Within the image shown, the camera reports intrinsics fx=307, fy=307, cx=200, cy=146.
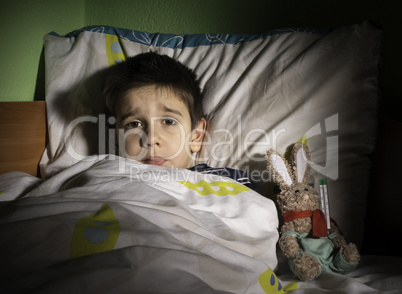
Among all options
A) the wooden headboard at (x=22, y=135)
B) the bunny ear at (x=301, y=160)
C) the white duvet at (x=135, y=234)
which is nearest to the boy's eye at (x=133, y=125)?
the white duvet at (x=135, y=234)

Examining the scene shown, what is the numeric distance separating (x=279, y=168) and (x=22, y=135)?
30.0 inches

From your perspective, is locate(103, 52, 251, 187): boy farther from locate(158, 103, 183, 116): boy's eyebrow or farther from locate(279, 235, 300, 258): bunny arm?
locate(279, 235, 300, 258): bunny arm

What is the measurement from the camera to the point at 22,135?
0.93 metres

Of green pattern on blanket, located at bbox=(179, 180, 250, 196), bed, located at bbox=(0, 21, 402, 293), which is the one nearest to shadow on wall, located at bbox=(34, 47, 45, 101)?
bed, located at bbox=(0, 21, 402, 293)

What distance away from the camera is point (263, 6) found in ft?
3.67

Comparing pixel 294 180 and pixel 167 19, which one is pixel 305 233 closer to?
pixel 294 180

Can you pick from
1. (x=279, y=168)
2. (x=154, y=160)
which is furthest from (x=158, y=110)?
(x=279, y=168)

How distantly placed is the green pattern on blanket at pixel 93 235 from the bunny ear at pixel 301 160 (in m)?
Result: 0.45

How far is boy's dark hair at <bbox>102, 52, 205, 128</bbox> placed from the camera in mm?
903

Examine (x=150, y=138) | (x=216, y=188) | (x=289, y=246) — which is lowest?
(x=289, y=246)

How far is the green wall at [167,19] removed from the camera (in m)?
0.96

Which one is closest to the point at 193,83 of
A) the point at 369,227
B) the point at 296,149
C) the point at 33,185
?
the point at 296,149

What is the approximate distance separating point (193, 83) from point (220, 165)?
0.91 feet

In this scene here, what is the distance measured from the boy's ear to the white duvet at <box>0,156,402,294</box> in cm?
25
